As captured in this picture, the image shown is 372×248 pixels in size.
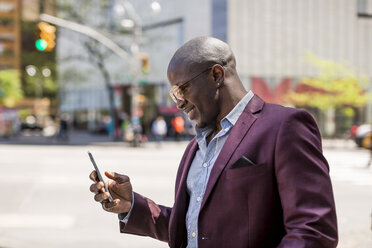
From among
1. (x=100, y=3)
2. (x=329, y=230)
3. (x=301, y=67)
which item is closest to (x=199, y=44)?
(x=329, y=230)

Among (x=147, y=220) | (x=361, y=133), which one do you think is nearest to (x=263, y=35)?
(x=361, y=133)

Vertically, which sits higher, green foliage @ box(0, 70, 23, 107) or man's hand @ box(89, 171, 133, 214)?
man's hand @ box(89, 171, 133, 214)

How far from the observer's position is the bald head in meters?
1.91

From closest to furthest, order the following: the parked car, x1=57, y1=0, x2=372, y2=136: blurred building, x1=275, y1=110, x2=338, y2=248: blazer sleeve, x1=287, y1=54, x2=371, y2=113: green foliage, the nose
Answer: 1. x1=275, y1=110, x2=338, y2=248: blazer sleeve
2. the nose
3. the parked car
4. x1=287, y1=54, x2=371, y2=113: green foliage
5. x1=57, y1=0, x2=372, y2=136: blurred building

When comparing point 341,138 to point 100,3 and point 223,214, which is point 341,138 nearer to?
point 100,3

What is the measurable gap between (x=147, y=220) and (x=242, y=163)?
73 centimetres

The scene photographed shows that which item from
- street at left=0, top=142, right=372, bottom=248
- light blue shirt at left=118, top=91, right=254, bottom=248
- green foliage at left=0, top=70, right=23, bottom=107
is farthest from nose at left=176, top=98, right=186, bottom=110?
green foliage at left=0, top=70, right=23, bottom=107

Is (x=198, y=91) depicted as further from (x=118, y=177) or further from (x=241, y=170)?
(x=118, y=177)

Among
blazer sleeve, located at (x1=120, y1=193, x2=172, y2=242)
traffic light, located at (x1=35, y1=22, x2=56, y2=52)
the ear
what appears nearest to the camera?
the ear

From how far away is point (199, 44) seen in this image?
1928 mm

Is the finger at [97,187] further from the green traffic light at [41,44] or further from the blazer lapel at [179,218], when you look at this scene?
the green traffic light at [41,44]

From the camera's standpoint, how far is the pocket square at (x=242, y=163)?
178 centimetres

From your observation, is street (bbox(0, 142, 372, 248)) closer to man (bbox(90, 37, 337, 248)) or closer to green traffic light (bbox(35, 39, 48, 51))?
man (bbox(90, 37, 337, 248))

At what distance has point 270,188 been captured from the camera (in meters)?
1.79
